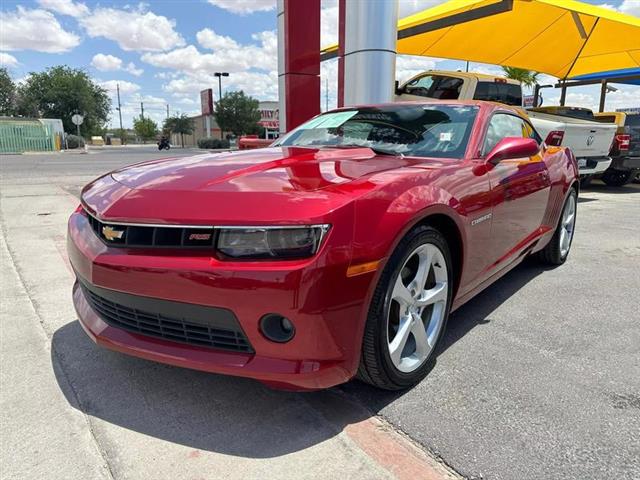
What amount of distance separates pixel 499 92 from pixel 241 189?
962cm

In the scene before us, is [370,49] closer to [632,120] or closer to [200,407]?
[200,407]

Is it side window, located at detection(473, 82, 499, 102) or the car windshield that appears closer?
the car windshield

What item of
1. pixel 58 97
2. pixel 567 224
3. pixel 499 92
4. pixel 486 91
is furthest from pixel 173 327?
pixel 58 97

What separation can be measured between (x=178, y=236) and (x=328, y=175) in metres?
0.72

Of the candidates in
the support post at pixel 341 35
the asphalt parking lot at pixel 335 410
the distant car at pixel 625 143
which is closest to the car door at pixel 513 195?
the asphalt parking lot at pixel 335 410

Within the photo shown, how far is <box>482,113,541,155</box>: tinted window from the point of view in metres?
3.11

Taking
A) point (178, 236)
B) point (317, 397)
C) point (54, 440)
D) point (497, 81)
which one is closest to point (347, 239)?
point (178, 236)

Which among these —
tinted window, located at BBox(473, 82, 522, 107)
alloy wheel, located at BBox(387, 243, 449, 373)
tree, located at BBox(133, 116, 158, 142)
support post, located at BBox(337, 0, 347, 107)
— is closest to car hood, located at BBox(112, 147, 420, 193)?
alloy wheel, located at BBox(387, 243, 449, 373)

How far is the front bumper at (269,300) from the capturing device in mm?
1708

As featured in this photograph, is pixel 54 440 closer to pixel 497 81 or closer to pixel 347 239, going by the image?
pixel 347 239

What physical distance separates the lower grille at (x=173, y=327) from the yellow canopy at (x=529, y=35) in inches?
416

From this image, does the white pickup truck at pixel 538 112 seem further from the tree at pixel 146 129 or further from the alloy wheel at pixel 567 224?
the tree at pixel 146 129

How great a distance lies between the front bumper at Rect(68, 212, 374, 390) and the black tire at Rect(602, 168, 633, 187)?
38.5 feet

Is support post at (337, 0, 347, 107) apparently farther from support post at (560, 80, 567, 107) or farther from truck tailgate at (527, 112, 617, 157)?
support post at (560, 80, 567, 107)
